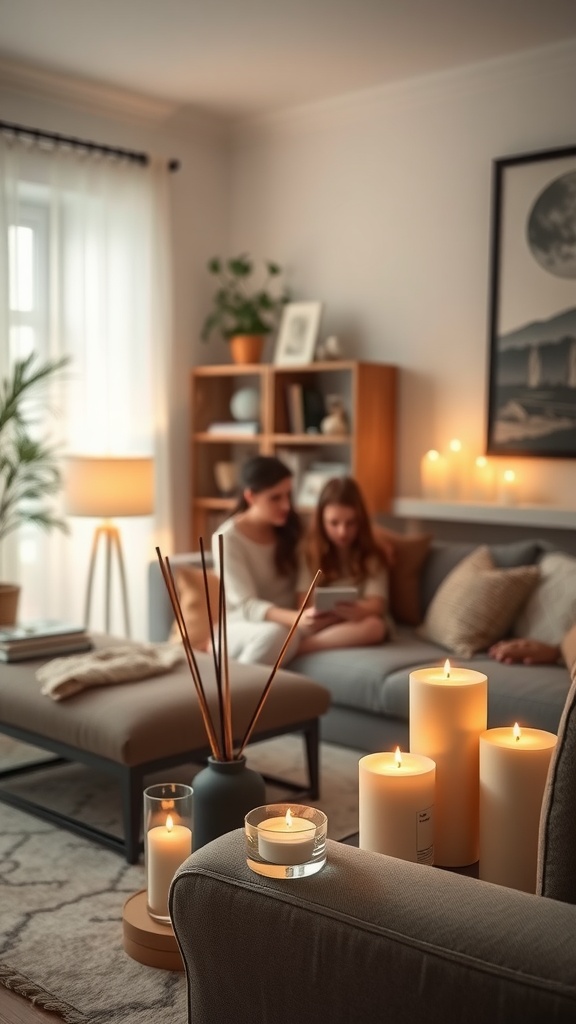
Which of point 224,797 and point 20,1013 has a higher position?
point 224,797

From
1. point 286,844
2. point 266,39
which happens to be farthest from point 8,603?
point 286,844

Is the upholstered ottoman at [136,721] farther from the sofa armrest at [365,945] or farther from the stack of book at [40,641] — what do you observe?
the sofa armrest at [365,945]

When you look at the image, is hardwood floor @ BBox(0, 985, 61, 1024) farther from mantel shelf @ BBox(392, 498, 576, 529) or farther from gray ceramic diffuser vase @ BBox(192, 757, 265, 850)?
mantel shelf @ BBox(392, 498, 576, 529)

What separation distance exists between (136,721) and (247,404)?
2.73 meters

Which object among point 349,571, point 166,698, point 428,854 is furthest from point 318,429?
point 428,854

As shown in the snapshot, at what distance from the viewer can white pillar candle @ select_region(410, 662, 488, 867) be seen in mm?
1669

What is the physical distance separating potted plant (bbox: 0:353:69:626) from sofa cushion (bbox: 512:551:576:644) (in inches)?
80.0

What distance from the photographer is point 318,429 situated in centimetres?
513

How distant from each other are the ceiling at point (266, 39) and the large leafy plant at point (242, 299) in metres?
0.84

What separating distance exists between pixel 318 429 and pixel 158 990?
3.30m

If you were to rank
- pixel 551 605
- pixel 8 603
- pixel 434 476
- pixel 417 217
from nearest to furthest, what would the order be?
pixel 551 605 < pixel 8 603 < pixel 434 476 < pixel 417 217

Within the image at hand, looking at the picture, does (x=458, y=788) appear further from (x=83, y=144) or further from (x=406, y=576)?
Result: (x=83, y=144)

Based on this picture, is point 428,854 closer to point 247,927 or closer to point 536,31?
point 247,927

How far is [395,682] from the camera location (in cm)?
360
